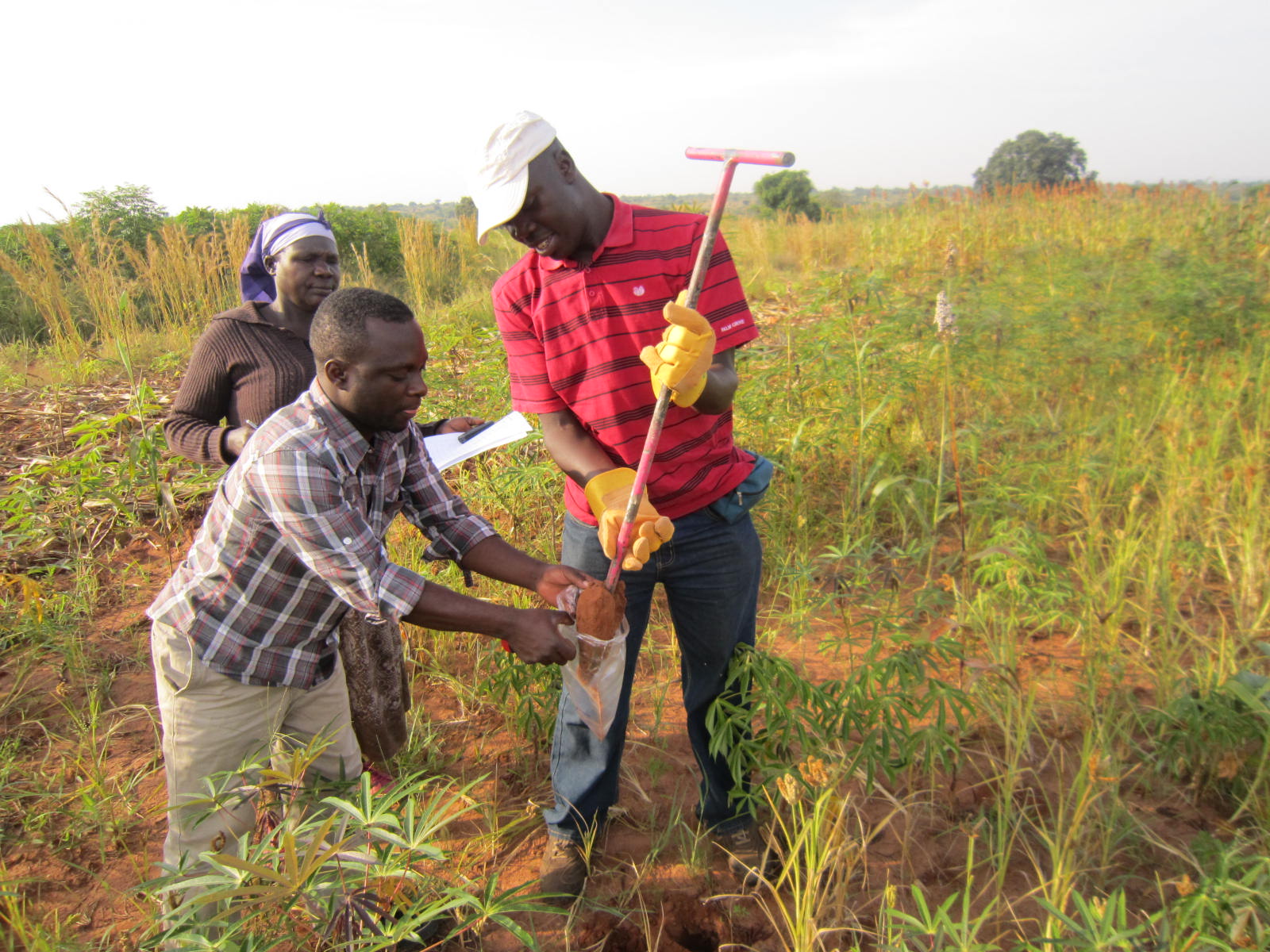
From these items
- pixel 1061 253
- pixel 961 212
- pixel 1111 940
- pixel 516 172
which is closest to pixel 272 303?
pixel 516 172

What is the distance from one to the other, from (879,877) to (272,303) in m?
2.57

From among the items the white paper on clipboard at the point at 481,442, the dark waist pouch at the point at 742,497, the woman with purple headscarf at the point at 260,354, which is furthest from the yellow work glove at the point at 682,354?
the woman with purple headscarf at the point at 260,354

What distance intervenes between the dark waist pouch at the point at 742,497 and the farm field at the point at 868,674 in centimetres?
36

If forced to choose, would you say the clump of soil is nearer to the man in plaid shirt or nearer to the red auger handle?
the man in plaid shirt

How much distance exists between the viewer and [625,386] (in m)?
1.73

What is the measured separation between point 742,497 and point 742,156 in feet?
2.51

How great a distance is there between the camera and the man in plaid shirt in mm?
1456

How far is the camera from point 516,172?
59.9 inches

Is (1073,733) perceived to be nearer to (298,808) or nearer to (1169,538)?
(1169,538)

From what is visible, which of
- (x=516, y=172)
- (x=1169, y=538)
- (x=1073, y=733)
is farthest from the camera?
(x=1169, y=538)

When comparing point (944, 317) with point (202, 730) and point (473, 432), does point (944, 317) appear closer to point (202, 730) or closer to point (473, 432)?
point (473, 432)

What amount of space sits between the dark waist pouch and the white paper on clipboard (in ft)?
2.14

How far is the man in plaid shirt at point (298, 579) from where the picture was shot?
1456 millimetres

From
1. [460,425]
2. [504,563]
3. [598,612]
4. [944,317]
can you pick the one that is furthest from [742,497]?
[460,425]
